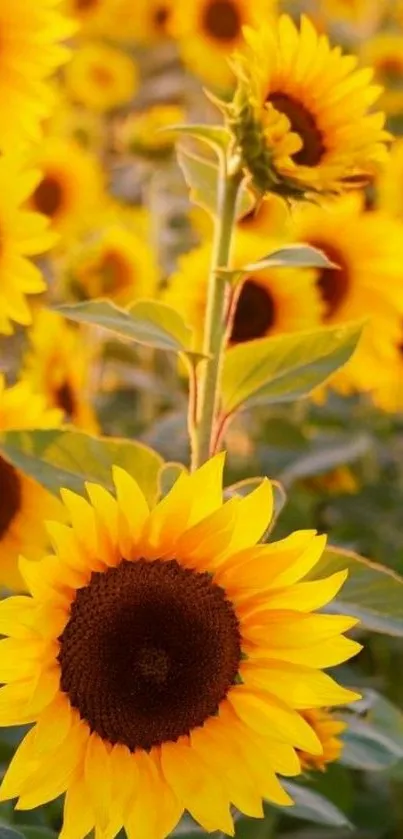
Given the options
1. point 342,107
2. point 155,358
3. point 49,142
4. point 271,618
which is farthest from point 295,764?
point 49,142

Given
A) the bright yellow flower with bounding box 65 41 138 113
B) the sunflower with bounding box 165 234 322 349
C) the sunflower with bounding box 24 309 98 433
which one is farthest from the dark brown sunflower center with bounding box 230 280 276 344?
the bright yellow flower with bounding box 65 41 138 113

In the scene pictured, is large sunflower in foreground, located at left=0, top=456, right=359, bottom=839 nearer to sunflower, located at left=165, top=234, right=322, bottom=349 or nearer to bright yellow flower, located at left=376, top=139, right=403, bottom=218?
sunflower, located at left=165, top=234, right=322, bottom=349

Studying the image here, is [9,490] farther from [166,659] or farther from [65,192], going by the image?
[65,192]

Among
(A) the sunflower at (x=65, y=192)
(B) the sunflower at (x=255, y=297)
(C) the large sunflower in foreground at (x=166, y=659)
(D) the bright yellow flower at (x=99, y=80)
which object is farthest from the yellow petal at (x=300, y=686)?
(D) the bright yellow flower at (x=99, y=80)

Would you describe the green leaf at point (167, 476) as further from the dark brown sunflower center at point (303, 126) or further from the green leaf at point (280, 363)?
the dark brown sunflower center at point (303, 126)

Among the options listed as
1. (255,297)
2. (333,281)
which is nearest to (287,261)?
(255,297)

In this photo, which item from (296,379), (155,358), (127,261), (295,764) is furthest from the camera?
(155,358)

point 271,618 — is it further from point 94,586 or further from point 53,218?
point 53,218
